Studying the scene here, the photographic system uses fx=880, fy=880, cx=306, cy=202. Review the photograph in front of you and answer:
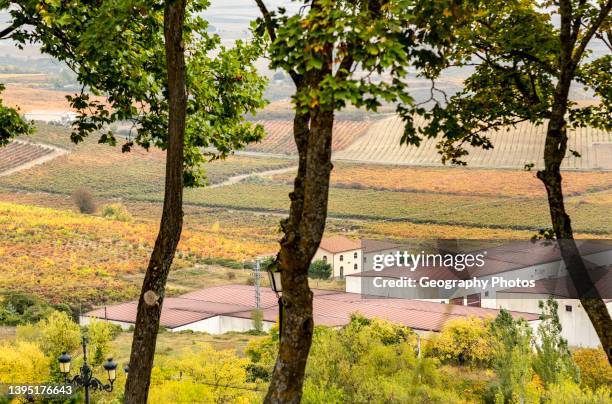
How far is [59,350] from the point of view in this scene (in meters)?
23.9

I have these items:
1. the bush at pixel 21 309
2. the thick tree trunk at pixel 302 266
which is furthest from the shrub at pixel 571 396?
the bush at pixel 21 309

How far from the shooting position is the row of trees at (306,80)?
5.04 meters

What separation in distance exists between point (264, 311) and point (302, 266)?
35548 millimetres

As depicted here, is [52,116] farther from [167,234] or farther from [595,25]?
[595,25]

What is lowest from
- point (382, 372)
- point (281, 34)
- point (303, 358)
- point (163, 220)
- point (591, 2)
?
point (382, 372)

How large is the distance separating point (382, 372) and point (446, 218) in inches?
1524

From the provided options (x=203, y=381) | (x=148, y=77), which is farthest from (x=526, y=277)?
(x=203, y=381)

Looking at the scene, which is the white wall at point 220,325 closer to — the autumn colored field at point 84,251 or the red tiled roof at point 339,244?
the red tiled roof at point 339,244

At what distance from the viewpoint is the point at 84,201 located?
65.8 metres

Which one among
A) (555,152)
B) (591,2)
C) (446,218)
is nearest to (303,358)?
(555,152)

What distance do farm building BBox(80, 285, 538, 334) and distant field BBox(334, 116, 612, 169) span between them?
50.3 feet

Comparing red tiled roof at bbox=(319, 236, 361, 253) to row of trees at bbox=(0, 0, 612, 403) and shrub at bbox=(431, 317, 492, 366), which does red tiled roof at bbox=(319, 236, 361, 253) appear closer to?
shrub at bbox=(431, 317, 492, 366)

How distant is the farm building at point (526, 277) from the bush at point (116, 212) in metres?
25.5

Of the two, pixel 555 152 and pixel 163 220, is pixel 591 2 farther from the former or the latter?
pixel 163 220
